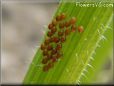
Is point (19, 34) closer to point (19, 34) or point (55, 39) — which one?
point (19, 34)

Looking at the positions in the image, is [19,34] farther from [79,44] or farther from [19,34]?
[79,44]

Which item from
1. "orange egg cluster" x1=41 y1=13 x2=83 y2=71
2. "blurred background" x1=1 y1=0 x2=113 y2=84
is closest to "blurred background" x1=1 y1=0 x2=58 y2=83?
"blurred background" x1=1 y1=0 x2=113 y2=84

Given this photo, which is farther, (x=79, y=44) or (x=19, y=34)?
(x=19, y=34)

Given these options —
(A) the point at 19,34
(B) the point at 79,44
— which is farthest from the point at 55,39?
(A) the point at 19,34

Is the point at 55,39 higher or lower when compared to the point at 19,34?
higher

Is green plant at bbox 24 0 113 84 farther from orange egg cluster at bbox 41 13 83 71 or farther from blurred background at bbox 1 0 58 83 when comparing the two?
blurred background at bbox 1 0 58 83
